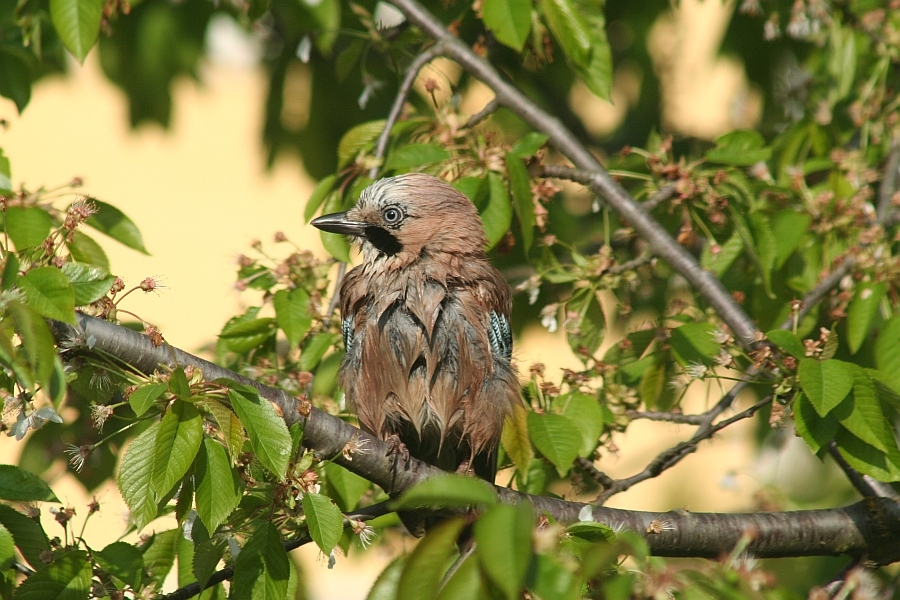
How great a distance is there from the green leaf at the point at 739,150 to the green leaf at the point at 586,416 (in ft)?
3.49

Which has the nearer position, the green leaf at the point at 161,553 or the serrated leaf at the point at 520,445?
the green leaf at the point at 161,553

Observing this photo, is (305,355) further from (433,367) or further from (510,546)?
(510,546)

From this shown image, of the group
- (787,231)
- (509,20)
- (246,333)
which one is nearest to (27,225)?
(246,333)

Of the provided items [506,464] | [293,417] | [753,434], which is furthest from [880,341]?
[753,434]

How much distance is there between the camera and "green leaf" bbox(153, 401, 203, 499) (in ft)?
7.69

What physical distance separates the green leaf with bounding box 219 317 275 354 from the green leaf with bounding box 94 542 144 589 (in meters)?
0.98

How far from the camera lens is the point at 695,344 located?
3.46 meters

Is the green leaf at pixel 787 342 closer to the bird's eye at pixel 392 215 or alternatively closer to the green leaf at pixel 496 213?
the green leaf at pixel 496 213

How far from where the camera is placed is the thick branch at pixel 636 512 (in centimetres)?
262

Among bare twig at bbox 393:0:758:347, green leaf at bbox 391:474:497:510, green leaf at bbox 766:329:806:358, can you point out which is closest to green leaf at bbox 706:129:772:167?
bare twig at bbox 393:0:758:347

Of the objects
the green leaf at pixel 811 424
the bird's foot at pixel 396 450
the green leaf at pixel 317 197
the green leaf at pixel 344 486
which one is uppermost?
the green leaf at pixel 317 197

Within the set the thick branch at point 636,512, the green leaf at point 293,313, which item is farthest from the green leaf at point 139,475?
the green leaf at point 293,313

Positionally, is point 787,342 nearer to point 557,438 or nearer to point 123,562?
point 557,438

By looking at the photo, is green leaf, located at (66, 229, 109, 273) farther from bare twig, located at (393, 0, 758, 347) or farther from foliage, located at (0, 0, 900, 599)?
bare twig, located at (393, 0, 758, 347)
